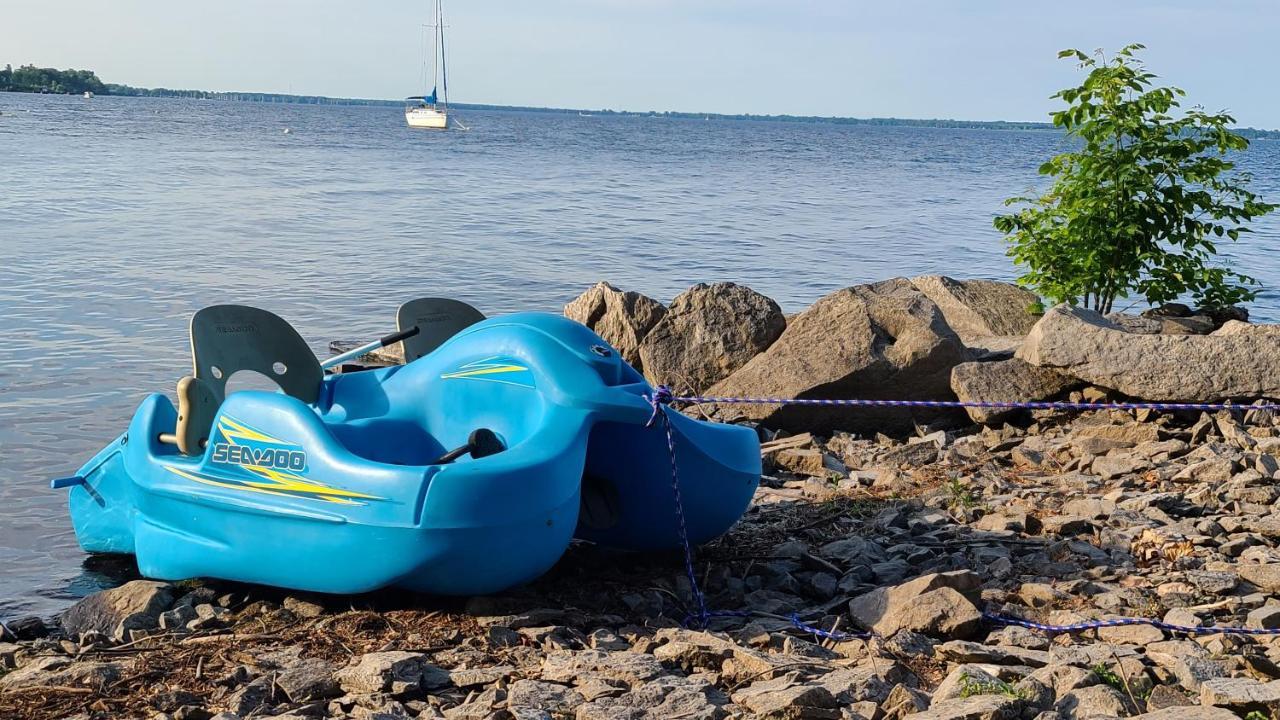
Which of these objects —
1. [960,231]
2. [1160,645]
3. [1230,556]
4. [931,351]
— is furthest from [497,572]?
[960,231]

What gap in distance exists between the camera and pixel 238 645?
4988 mm

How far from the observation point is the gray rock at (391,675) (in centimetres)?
440

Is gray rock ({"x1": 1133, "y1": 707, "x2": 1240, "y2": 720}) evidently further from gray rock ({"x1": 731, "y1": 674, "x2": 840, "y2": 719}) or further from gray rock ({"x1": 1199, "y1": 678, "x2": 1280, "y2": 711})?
gray rock ({"x1": 731, "y1": 674, "x2": 840, "y2": 719})

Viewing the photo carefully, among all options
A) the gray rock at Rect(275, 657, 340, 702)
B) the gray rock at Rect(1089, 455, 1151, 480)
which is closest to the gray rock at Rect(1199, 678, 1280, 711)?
the gray rock at Rect(275, 657, 340, 702)

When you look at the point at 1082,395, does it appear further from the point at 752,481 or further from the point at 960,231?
the point at 960,231

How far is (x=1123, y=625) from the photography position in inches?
189

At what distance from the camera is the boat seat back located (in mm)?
6934

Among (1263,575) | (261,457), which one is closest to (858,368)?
(1263,575)

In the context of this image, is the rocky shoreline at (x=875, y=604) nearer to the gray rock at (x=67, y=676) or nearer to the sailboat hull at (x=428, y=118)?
the gray rock at (x=67, y=676)

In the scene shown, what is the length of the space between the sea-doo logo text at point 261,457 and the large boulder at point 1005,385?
14.9 feet

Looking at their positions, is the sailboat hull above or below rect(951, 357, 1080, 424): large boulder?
above

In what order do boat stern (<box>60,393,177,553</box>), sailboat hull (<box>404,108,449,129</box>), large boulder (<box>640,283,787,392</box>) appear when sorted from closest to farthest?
boat stern (<box>60,393,177,553</box>), large boulder (<box>640,283,787,392</box>), sailboat hull (<box>404,108,449,129</box>)

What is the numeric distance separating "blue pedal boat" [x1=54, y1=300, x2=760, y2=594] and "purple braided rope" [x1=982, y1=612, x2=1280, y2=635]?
4.72ft

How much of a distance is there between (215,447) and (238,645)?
1061 mm
